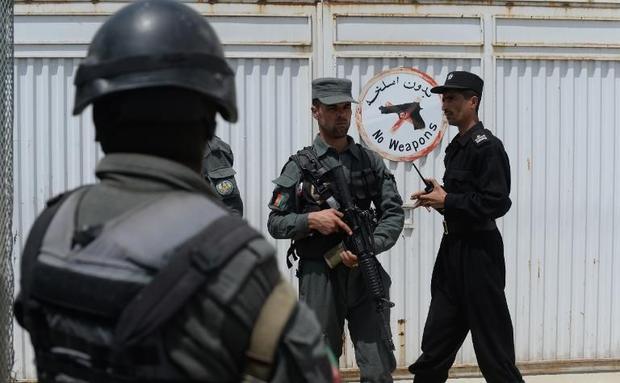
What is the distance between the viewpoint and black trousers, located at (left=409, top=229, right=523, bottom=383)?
5.18 metres

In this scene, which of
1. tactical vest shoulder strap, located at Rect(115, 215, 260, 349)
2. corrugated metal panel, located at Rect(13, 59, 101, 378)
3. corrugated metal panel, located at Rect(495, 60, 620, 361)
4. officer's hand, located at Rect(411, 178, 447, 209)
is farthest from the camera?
corrugated metal panel, located at Rect(495, 60, 620, 361)

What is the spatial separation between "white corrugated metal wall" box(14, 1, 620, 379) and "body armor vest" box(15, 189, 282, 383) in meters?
4.47

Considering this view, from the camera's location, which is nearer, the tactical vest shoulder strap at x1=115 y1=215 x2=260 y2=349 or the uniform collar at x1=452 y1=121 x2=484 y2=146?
the tactical vest shoulder strap at x1=115 y1=215 x2=260 y2=349

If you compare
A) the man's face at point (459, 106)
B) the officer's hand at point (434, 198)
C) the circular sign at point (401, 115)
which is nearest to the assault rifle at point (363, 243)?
the officer's hand at point (434, 198)

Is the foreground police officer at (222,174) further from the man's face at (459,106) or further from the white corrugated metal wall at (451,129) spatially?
the man's face at (459,106)

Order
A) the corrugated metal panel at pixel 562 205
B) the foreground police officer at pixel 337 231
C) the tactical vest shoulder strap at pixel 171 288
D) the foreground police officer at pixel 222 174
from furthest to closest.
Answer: the corrugated metal panel at pixel 562 205 → the foreground police officer at pixel 222 174 → the foreground police officer at pixel 337 231 → the tactical vest shoulder strap at pixel 171 288

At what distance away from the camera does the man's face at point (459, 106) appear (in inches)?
211

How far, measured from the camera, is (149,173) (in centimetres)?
177

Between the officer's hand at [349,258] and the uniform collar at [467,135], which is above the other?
the uniform collar at [467,135]

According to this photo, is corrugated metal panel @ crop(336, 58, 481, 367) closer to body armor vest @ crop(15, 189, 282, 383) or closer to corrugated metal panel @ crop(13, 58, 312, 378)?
corrugated metal panel @ crop(13, 58, 312, 378)

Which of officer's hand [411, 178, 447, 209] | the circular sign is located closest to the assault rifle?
officer's hand [411, 178, 447, 209]

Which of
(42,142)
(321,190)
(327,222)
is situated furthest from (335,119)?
(42,142)

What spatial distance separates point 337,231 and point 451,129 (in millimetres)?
1679

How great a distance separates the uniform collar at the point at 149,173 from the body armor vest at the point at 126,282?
0.03 metres
